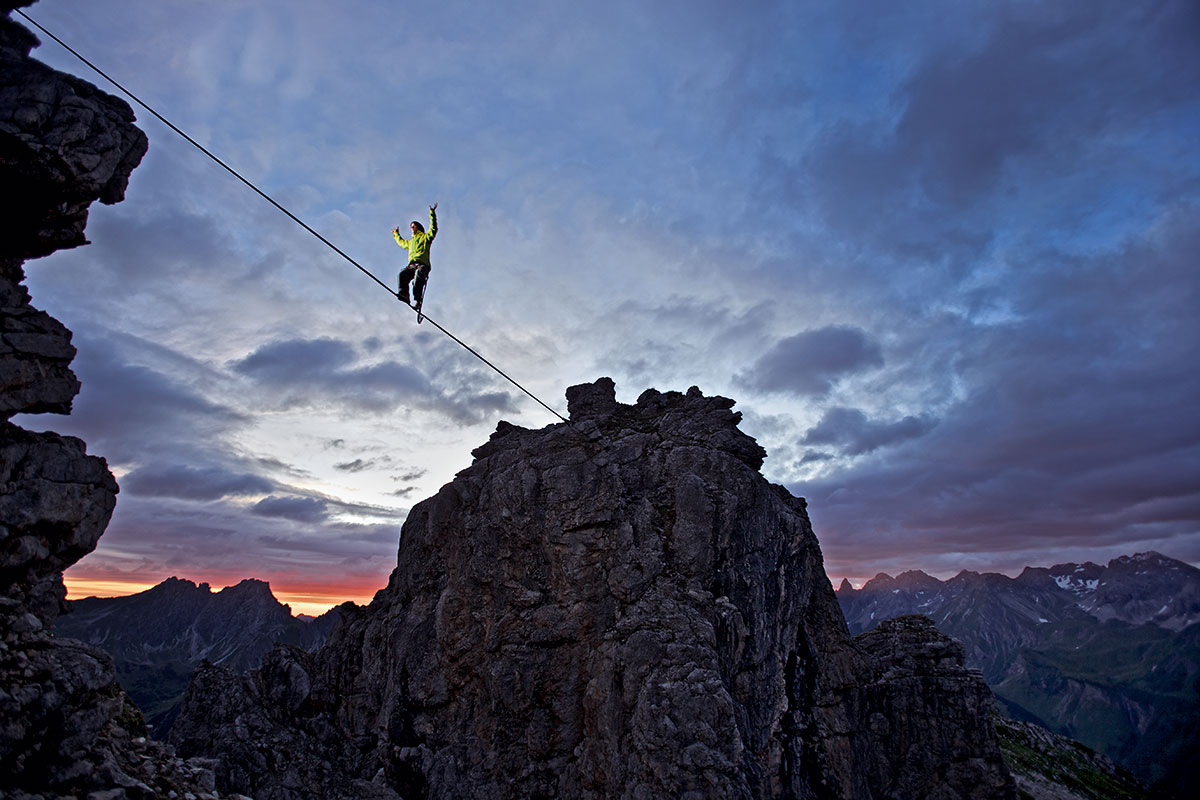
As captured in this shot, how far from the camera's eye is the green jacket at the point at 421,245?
2775 centimetres

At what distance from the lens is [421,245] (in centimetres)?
2775

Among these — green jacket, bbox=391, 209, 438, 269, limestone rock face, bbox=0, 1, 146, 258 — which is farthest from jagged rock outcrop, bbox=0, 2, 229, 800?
green jacket, bbox=391, 209, 438, 269

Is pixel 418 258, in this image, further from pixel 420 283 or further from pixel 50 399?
pixel 50 399

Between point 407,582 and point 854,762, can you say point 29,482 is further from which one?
point 854,762

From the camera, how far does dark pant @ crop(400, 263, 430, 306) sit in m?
27.8

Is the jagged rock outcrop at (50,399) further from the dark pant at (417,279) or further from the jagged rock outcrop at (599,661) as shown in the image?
the jagged rock outcrop at (599,661)

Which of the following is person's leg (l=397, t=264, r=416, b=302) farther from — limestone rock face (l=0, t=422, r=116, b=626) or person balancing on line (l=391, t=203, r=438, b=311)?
limestone rock face (l=0, t=422, r=116, b=626)

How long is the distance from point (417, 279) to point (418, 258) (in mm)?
953

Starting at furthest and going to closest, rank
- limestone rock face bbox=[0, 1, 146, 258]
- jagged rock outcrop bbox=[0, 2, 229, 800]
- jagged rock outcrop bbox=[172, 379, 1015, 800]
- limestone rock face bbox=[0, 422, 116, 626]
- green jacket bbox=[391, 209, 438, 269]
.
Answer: jagged rock outcrop bbox=[172, 379, 1015, 800] → green jacket bbox=[391, 209, 438, 269] → limestone rock face bbox=[0, 422, 116, 626] → limestone rock face bbox=[0, 1, 146, 258] → jagged rock outcrop bbox=[0, 2, 229, 800]

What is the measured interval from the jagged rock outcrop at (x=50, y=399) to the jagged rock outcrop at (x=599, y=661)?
29.3 meters

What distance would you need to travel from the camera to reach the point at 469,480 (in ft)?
205

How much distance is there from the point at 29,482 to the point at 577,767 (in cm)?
4080

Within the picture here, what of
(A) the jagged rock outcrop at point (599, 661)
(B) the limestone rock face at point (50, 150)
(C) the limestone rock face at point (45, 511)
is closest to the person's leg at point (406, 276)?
(B) the limestone rock face at point (50, 150)

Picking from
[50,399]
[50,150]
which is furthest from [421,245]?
[50,399]
